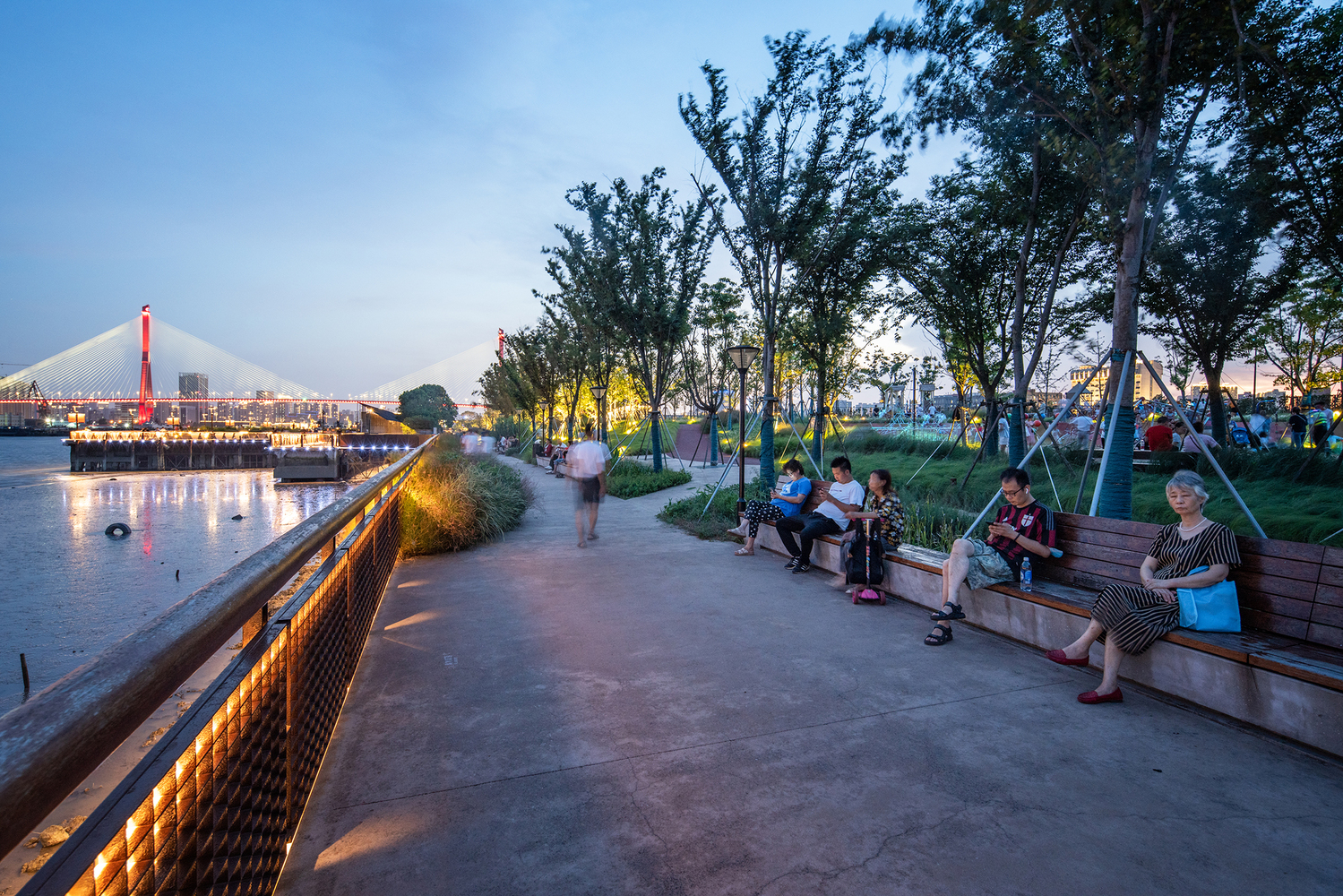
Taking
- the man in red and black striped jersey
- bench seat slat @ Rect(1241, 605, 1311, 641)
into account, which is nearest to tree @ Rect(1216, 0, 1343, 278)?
the man in red and black striped jersey

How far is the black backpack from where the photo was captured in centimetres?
634

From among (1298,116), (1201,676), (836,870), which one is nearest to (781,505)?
(1201,676)

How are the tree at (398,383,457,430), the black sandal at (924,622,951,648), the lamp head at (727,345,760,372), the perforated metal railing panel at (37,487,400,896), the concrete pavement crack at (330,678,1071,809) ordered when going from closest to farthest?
the perforated metal railing panel at (37,487,400,896) → the concrete pavement crack at (330,678,1071,809) → the black sandal at (924,622,951,648) → the lamp head at (727,345,760,372) → the tree at (398,383,457,430)

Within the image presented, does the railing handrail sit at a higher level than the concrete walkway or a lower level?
higher

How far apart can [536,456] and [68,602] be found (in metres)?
23.0

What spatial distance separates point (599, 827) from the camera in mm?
2793

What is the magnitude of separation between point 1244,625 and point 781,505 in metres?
4.63

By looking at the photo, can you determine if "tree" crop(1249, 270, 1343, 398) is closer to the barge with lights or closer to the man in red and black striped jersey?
the man in red and black striped jersey

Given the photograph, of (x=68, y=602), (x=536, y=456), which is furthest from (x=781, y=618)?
(x=536, y=456)

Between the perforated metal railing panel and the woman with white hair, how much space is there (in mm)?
3978

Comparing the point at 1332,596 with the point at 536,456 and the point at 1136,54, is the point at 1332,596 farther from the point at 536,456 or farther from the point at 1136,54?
the point at 536,456

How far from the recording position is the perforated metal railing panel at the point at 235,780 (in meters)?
1.30

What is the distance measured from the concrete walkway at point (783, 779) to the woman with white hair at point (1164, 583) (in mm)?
277

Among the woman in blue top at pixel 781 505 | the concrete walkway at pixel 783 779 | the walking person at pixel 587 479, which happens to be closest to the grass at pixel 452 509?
the walking person at pixel 587 479
